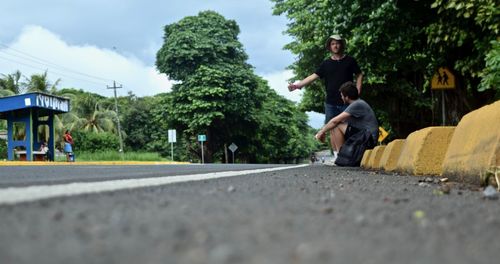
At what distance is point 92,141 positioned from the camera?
152ft

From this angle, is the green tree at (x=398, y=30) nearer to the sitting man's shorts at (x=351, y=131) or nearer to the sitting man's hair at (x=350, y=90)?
the sitting man's hair at (x=350, y=90)

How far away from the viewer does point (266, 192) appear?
307cm

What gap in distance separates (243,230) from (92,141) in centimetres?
4659

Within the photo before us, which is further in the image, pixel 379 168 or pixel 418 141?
pixel 379 168

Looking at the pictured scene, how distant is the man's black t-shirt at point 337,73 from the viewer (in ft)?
26.6

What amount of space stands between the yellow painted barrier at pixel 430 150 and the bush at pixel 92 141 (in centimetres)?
4034

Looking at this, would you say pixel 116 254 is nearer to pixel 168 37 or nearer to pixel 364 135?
pixel 364 135

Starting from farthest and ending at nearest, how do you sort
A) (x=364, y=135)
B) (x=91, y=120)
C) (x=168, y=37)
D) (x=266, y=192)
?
1. (x=91, y=120)
2. (x=168, y=37)
3. (x=364, y=135)
4. (x=266, y=192)

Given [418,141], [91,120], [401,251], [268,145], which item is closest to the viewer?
[401,251]

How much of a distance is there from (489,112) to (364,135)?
11.8ft

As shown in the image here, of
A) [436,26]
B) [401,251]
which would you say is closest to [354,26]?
[436,26]

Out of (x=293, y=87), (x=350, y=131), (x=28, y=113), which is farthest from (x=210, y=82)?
(x=350, y=131)

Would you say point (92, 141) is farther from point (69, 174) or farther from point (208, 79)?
point (69, 174)

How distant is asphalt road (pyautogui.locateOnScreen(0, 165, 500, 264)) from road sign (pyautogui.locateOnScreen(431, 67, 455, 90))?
7.82 m
